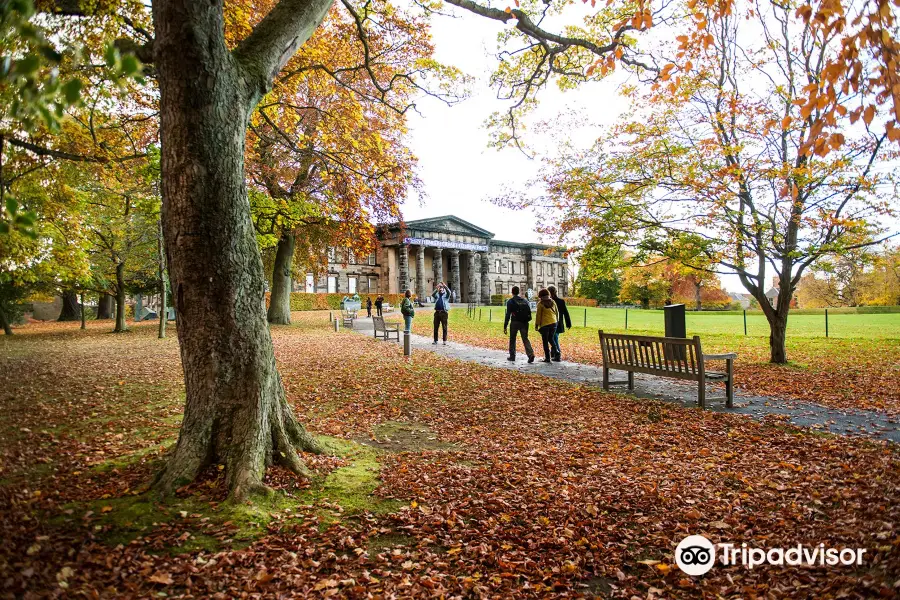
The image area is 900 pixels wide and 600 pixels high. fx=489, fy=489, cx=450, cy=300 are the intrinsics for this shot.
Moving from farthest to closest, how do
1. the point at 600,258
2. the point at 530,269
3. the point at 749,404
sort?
the point at 530,269, the point at 600,258, the point at 749,404

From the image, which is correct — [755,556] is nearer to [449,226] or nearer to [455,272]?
[449,226]

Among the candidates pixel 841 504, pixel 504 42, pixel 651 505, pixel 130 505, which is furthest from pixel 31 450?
pixel 504 42

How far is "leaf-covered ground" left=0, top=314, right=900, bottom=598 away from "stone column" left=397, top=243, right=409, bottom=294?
57.8 m

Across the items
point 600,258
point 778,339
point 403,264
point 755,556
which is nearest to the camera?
point 755,556

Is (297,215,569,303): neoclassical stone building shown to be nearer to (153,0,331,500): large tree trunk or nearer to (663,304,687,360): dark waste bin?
(663,304,687,360): dark waste bin

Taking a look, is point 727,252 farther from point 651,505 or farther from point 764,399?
point 651,505

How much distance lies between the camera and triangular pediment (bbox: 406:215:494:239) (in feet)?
225

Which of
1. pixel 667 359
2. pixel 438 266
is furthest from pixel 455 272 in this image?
pixel 667 359

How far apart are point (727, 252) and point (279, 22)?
415 inches

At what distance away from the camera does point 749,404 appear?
752 cm

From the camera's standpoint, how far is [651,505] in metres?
3.90

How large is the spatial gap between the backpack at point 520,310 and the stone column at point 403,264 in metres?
51.5

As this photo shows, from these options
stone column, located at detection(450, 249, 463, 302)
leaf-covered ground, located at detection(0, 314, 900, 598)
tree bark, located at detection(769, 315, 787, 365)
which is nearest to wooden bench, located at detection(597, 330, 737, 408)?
leaf-covered ground, located at detection(0, 314, 900, 598)

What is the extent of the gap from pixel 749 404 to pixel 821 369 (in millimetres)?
5083
